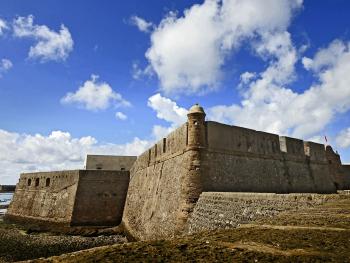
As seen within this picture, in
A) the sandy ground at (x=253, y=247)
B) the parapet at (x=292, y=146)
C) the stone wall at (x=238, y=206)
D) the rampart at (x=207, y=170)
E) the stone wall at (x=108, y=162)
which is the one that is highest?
the stone wall at (x=108, y=162)

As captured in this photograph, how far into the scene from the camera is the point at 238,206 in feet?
28.7

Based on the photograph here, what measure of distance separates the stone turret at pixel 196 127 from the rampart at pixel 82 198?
45.7 ft

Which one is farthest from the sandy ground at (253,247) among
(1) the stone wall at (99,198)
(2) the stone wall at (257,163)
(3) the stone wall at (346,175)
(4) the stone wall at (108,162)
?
(4) the stone wall at (108,162)

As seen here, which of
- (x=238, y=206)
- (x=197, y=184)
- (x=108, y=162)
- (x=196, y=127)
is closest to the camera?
(x=238, y=206)

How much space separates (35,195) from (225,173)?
76.0ft

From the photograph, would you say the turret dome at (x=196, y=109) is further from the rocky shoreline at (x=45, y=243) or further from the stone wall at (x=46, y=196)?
the stone wall at (x=46, y=196)

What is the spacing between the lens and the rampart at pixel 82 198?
23609 millimetres

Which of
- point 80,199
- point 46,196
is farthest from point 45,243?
point 46,196

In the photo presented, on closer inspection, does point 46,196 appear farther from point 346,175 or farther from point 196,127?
point 346,175

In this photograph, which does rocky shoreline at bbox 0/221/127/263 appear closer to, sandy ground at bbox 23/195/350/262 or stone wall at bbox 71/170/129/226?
stone wall at bbox 71/170/129/226

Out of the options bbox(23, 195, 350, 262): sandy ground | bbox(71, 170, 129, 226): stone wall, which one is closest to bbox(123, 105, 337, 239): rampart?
bbox(71, 170, 129, 226): stone wall

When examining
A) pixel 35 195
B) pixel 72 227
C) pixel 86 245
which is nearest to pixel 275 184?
pixel 86 245

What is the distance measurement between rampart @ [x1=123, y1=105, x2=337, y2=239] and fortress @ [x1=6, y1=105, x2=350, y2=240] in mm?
45

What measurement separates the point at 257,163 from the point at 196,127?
5.06m
